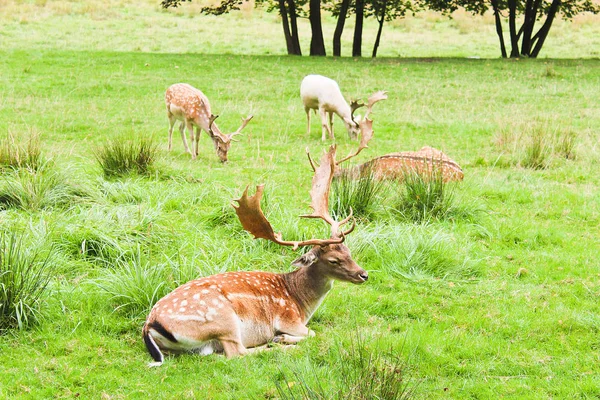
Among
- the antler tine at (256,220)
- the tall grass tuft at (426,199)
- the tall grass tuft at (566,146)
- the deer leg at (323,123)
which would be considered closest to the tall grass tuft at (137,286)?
the antler tine at (256,220)

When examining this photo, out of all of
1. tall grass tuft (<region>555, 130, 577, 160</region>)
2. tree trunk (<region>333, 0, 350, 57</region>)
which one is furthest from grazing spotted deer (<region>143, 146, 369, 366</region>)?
tree trunk (<region>333, 0, 350, 57</region>)

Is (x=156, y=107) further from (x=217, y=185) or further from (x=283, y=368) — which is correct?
(x=283, y=368)

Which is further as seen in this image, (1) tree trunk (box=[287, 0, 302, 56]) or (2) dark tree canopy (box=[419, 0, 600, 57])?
(2) dark tree canopy (box=[419, 0, 600, 57])

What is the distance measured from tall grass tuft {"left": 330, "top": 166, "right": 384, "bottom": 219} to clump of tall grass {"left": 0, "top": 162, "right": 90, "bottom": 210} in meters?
2.59

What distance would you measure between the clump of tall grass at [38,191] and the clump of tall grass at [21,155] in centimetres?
67

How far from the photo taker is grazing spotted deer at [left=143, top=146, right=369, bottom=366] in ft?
16.4

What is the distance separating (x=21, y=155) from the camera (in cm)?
887

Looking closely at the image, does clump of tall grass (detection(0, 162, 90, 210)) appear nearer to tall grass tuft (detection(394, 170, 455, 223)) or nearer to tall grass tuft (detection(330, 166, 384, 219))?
tall grass tuft (detection(330, 166, 384, 219))

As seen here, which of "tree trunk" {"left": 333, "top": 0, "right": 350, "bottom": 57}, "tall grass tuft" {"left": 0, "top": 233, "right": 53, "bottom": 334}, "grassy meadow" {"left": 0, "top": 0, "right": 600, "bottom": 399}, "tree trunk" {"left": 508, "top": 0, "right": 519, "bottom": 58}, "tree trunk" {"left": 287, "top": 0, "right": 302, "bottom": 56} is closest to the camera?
"grassy meadow" {"left": 0, "top": 0, "right": 600, "bottom": 399}

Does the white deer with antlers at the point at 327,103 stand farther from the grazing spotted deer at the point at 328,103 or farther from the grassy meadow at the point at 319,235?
the grassy meadow at the point at 319,235

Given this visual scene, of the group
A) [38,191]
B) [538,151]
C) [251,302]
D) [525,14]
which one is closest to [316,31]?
[525,14]

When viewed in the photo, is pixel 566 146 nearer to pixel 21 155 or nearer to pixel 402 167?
pixel 402 167

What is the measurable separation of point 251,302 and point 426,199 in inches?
130

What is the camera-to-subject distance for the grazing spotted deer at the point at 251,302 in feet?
16.4
